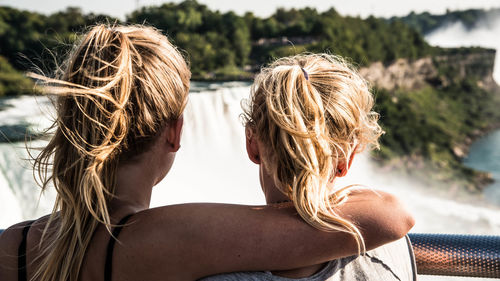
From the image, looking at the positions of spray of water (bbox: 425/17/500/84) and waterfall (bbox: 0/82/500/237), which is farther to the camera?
spray of water (bbox: 425/17/500/84)

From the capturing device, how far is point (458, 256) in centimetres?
108

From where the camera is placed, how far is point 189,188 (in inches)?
436

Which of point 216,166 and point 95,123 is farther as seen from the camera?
point 216,166

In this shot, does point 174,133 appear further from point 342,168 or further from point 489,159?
point 489,159

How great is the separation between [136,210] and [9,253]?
10.0 inches

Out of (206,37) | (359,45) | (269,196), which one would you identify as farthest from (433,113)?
(269,196)

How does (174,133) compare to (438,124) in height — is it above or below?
above

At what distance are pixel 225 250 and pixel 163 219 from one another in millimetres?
124

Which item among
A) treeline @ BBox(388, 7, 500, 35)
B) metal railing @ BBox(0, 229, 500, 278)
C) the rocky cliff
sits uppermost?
metal railing @ BBox(0, 229, 500, 278)

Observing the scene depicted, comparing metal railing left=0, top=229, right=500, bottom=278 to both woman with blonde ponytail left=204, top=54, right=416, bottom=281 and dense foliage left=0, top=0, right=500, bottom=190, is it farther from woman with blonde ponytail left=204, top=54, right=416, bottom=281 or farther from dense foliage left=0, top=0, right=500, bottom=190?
dense foliage left=0, top=0, right=500, bottom=190

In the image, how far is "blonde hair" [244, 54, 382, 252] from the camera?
2.97 ft

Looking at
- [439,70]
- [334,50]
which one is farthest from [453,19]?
[334,50]

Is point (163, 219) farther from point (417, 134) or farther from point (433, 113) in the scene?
point (433, 113)

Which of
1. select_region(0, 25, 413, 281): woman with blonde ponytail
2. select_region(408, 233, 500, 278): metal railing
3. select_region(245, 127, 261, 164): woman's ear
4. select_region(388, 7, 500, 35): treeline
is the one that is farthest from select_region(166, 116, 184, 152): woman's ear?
select_region(388, 7, 500, 35): treeline
